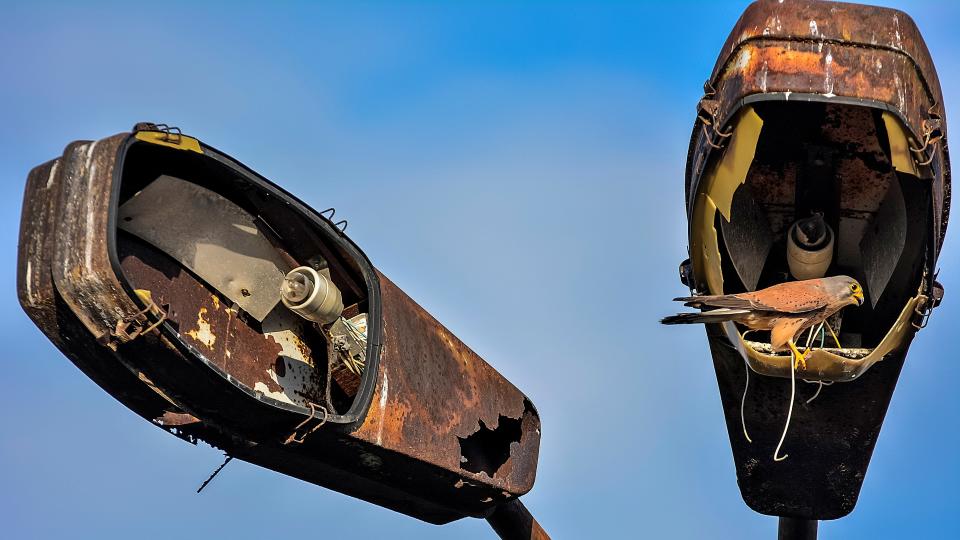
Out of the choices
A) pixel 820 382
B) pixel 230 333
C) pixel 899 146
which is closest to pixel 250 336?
pixel 230 333

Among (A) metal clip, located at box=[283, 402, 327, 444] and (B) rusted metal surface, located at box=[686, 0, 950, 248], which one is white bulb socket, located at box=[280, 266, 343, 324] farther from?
(B) rusted metal surface, located at box=[686, 0, 950, 248]

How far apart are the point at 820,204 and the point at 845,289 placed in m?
0.85

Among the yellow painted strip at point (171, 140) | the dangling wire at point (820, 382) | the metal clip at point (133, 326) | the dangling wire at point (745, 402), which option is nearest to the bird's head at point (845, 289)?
the dangling wire at point (820, 382)

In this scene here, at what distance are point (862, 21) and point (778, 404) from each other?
265 centimetres

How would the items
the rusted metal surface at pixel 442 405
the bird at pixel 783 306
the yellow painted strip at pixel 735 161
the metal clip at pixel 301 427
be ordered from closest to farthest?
the metal clip at pixel 301 427, the rusted metal surface at pixel 442 405, the yellow painted strip at pixel 735 161, the bird at pixel 783 306

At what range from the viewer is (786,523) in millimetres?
10750

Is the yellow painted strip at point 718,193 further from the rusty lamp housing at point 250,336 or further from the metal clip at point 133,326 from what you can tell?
the metal clip at point 133,326

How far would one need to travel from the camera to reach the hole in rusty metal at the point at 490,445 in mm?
9023

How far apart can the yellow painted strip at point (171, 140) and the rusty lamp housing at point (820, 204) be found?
2.90 metres

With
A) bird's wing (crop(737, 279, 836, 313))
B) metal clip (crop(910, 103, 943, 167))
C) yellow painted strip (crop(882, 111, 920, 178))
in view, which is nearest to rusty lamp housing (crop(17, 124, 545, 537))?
bird's wing (crop(737, 279, 836, 313))

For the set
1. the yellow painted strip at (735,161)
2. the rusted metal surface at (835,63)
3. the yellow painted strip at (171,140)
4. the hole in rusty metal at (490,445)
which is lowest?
the hole in rusty metal at (490,445)

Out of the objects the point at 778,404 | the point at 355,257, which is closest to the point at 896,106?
the point at 778,404

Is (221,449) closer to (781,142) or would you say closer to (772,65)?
(772,65)

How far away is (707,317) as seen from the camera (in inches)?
350
